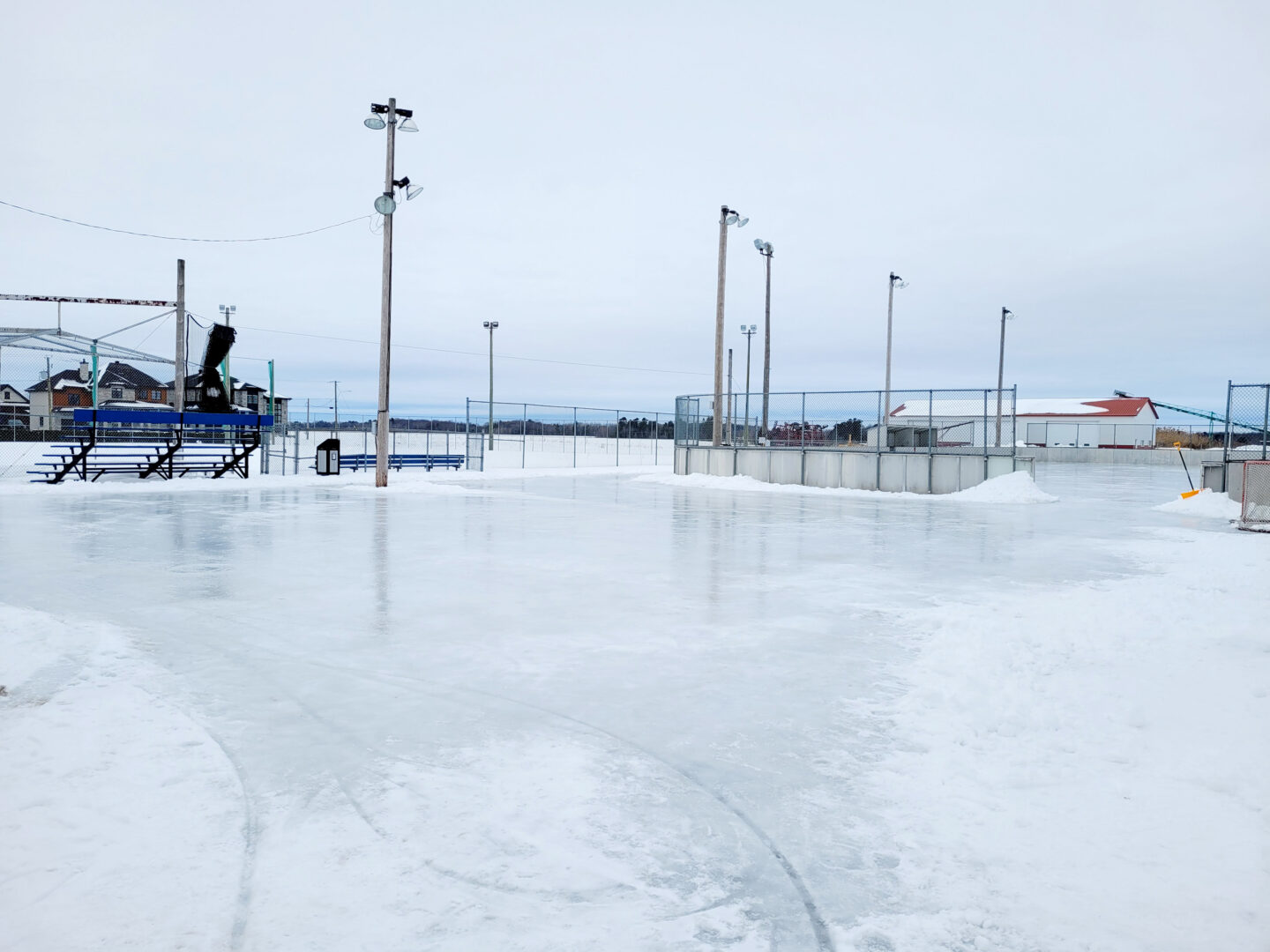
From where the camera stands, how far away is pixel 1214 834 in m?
3.24

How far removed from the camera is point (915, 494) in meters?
23.4

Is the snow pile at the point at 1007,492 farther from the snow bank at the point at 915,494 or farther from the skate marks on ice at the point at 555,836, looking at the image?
the skate marks on ice at the point at 555,836

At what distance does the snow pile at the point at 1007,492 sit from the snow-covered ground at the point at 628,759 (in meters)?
12.1

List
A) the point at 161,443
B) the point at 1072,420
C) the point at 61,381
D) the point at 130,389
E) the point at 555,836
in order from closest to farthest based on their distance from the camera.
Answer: the point at 555,836, the point at 161,443, the point at 130,389, the point at 61,381, the point at 1072,420

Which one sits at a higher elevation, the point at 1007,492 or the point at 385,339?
the point at 385,339

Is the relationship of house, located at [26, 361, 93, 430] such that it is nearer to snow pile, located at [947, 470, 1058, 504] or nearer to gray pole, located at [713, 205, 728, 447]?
gray pole, located at [713, 205, 728, 447]

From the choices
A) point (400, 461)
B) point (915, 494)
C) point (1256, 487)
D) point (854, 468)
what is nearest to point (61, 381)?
point (400, 461)

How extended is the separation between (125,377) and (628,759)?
28429 millimetres

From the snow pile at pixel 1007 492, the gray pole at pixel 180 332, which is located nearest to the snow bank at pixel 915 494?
the snow pile at pixel 1007 492

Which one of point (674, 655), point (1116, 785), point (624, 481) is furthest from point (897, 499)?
point (1116, 785)

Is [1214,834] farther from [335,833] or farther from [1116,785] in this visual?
[335,833]

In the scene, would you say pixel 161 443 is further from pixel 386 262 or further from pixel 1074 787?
pixel 1074 787

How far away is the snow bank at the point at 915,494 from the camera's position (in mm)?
21148

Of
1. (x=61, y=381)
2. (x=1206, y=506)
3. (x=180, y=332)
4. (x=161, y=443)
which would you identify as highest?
(x=180, y=332)
